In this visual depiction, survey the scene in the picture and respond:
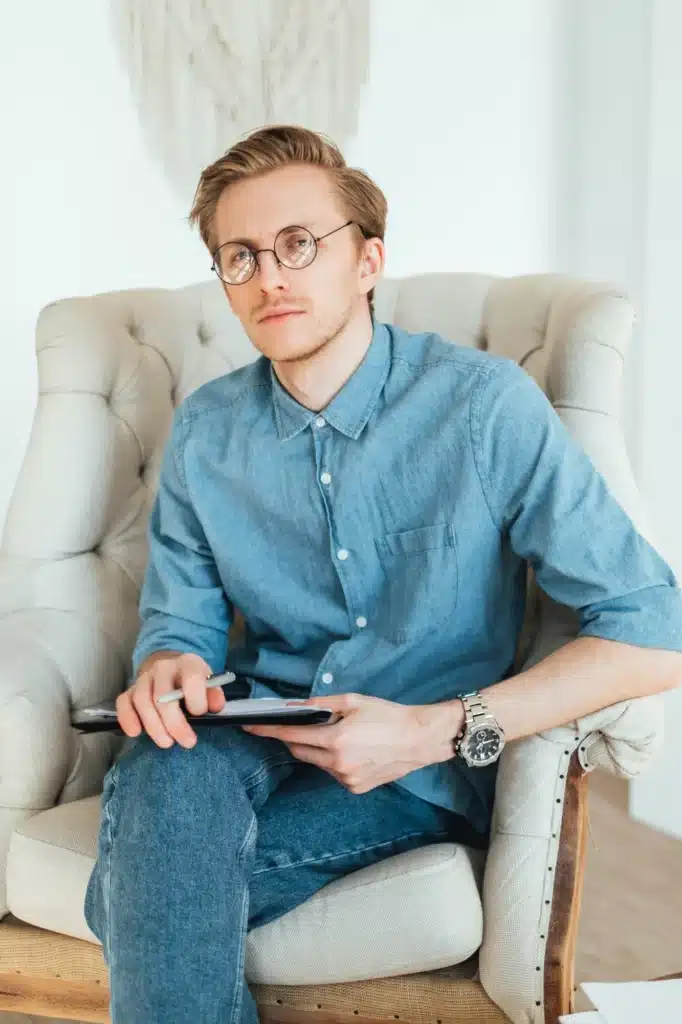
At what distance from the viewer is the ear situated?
1443 mm

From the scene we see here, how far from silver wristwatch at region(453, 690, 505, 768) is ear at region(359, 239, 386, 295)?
58 centimetres

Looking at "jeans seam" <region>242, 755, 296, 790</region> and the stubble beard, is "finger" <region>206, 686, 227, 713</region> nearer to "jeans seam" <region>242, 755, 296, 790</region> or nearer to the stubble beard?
"jeans seam" <region>242, 755, 296, 790</region>

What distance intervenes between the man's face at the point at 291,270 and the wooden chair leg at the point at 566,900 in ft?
2.00

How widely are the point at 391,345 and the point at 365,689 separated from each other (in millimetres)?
452

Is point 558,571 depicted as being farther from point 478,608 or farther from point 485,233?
point 485,233

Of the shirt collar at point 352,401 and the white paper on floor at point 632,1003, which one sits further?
the shirt collar at point 352,401

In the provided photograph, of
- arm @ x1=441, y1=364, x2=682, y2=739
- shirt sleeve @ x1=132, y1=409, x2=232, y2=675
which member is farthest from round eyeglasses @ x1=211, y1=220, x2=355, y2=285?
arm @ x1=441, y1=364, x2=682, y2=739

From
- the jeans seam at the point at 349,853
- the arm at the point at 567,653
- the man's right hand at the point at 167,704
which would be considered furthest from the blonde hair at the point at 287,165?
the jeans seam at the point at 349,853

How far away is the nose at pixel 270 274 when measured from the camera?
1.35 metres

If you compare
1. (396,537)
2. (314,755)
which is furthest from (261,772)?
(396,537)

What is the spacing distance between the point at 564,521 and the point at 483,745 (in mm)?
264

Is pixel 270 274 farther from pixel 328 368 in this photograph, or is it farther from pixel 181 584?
pixel 181 584

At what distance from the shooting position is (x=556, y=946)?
1.21m

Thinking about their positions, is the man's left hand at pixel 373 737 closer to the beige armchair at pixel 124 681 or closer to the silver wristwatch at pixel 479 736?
the silver wristwatch at pixel 479 736
